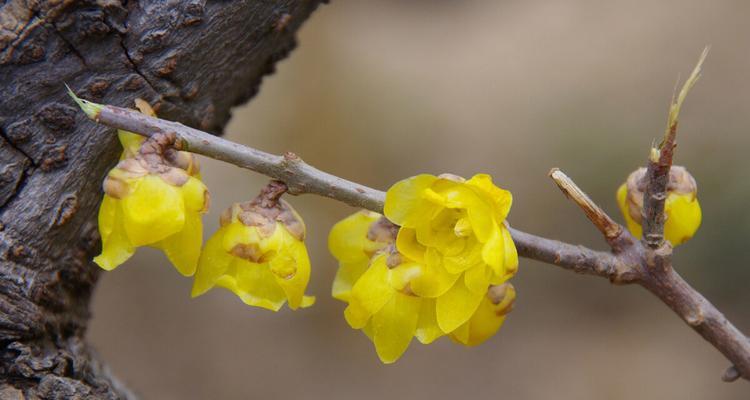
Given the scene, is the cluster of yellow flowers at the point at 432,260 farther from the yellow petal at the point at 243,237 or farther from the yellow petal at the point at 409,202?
the yellow petal at the point at 243,237

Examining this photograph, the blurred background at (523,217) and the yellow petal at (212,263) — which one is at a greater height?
the yellow petal at (212,263)

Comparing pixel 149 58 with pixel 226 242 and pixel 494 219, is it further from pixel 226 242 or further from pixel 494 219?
pixel 494 219

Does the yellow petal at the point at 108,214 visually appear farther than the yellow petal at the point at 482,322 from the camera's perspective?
No

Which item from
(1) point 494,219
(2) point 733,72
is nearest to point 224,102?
(1) point 494,219

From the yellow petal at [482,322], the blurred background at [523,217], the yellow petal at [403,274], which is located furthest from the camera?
the blurred background at [523,217]

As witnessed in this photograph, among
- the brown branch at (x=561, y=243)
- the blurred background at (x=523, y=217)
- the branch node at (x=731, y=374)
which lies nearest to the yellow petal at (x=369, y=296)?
the brown branch at (x=561, y=243)

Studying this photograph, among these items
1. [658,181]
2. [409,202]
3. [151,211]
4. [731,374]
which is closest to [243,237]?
[151,211]

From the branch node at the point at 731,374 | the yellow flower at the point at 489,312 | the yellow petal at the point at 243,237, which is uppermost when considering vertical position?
the yellow petal at the point at 243,237
